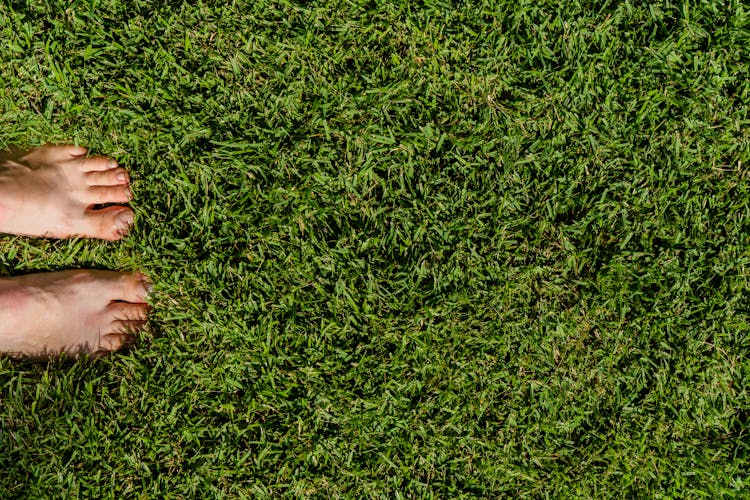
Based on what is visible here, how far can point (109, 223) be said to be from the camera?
2.44 m

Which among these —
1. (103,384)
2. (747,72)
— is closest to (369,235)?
(103,384)

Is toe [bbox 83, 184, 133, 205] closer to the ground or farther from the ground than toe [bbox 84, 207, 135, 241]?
farther from the ground

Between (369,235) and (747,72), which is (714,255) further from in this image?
(369,235)

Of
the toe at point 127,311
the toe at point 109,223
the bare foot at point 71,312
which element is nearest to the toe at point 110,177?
the toe at point 109,223

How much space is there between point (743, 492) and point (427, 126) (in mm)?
2240

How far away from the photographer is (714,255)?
2480 mm

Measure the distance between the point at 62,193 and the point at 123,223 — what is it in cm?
34

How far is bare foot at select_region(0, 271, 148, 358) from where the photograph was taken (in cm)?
242

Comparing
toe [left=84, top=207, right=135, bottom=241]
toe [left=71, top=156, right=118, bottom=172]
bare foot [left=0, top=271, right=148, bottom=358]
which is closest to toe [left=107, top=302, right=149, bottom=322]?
bare foot [left=0, top=271, right=148, bottom=358]

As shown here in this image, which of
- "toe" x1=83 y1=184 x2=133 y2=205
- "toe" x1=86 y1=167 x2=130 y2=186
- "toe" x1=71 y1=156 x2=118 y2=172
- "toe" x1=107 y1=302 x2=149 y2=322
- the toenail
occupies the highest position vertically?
"toe" x1=71 y1=156 x2=118 y2=172

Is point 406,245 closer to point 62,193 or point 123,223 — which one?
point 123,223

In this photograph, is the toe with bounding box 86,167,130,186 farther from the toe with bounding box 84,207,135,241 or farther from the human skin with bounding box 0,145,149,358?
the toe with bounding box 84,207,135,241

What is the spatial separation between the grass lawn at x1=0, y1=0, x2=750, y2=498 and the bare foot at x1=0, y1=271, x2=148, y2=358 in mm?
86

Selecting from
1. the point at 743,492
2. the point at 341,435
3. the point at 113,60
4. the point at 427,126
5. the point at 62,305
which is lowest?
the point at 743,492
